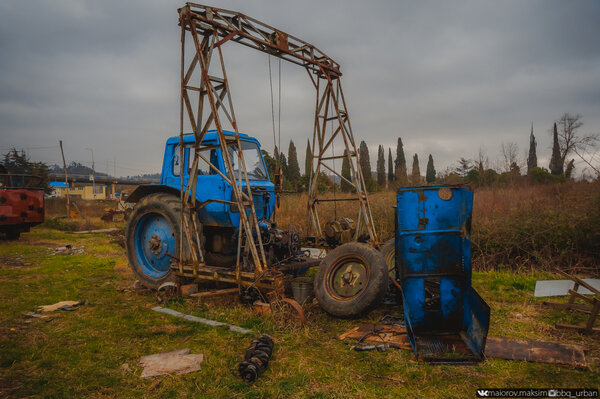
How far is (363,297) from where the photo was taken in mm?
4996

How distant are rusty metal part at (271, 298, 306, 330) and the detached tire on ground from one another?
1.65ft

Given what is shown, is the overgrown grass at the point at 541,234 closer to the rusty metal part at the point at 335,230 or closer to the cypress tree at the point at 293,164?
the rusty metal part at the point at 335,230

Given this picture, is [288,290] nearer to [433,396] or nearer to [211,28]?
[433,396]

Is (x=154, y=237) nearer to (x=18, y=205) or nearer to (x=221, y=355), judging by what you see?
(x=221, y=355)

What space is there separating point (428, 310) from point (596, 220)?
19.3 feet

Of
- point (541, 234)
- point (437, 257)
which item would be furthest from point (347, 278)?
point (541, 234)

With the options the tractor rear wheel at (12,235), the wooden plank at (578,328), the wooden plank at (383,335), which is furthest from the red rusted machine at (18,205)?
the wooden plank at (578,328)

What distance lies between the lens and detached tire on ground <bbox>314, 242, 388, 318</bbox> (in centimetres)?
499

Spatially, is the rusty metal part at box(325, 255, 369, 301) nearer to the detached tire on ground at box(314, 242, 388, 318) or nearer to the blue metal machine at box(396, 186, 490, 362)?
the detached tire on ground at box(314, 242, 388, 318)

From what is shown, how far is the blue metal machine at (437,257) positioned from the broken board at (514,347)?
0.85ft

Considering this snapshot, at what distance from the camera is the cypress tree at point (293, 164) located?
27000mm

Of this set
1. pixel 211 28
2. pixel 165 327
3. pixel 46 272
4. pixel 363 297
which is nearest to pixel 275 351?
pixel 363 297

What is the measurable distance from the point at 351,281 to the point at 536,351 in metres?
2.30

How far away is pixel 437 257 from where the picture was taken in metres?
4.59
